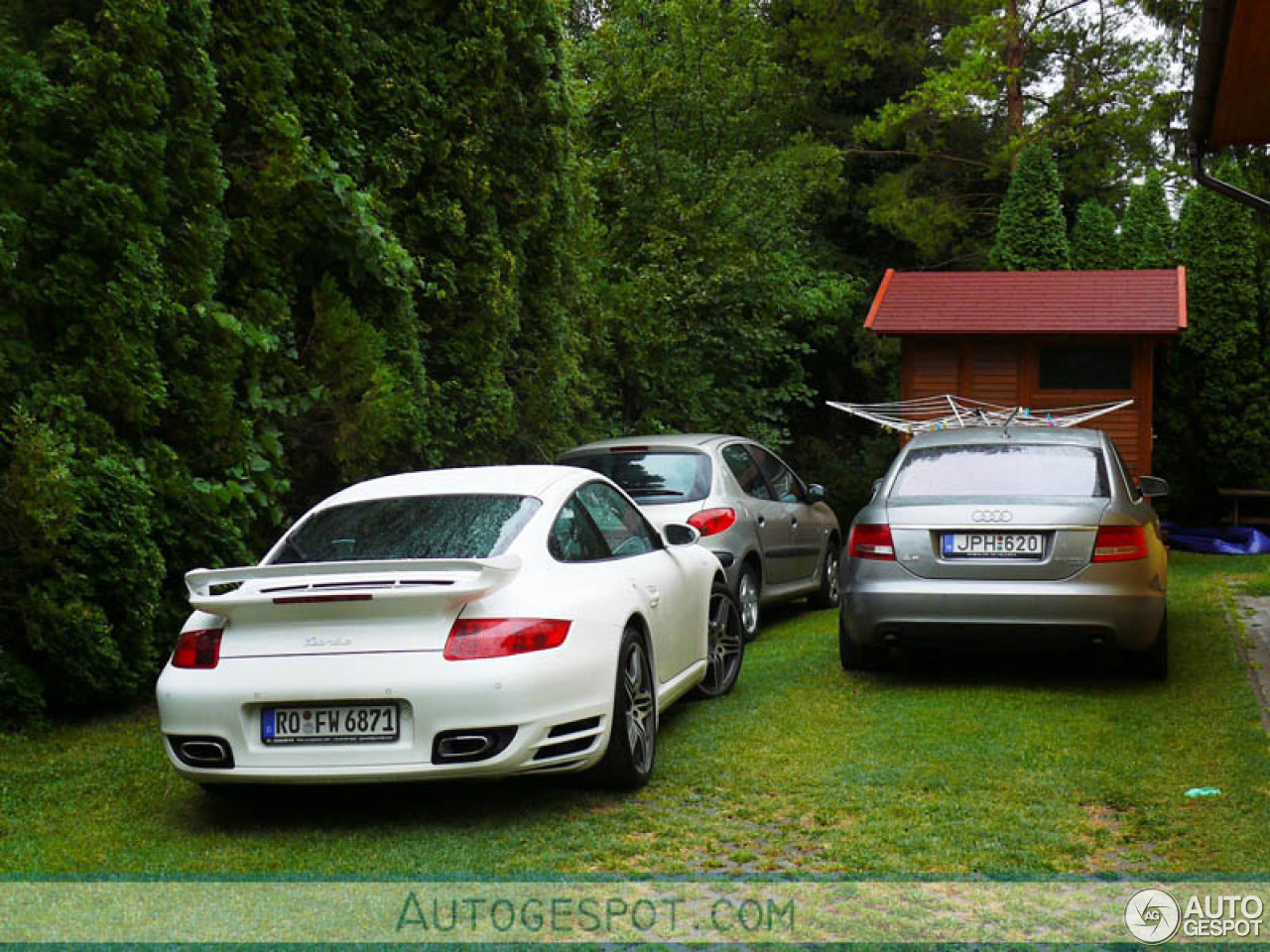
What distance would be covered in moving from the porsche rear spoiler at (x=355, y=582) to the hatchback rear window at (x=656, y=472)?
4.72 metres

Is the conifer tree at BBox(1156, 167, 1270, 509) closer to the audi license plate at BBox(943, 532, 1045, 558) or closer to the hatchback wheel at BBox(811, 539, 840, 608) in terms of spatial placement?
the hatchback wheel at BBox(811, 539, 840, 608)

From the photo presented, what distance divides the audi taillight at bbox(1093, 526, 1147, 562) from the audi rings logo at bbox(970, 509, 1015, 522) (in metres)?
0.50

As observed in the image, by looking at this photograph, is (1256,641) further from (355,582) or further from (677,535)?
(355,582)

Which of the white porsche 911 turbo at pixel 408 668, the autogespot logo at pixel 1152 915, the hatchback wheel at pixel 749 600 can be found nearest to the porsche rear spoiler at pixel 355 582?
the white porsche 911 turbo at pixel 408 668

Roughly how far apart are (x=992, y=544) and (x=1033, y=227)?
19.5m

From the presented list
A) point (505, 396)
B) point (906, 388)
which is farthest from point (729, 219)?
point (505, 396)

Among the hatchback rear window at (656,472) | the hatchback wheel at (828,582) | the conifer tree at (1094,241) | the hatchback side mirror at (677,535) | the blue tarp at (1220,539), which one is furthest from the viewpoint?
the conifer tree at (1094,241)

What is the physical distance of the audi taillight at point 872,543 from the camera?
8242 millimetres

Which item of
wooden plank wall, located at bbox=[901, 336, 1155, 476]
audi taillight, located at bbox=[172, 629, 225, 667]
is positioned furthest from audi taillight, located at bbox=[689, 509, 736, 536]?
wooden plank wall, located at bbox=[901, 336, 1155, 476]

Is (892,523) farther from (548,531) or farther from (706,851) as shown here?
(706,851)

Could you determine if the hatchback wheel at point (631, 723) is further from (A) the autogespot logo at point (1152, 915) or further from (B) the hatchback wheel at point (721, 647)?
(A) the autogespot logo at point (1152, 915)

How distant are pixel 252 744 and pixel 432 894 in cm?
119

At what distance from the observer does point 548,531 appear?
611cm

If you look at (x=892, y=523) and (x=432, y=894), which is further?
(x=892, y=523)
